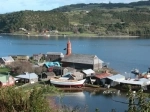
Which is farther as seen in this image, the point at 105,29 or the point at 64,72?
the point at 105,29

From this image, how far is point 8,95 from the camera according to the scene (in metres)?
3.76

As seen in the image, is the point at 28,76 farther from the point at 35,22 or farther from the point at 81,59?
the point at 35,22

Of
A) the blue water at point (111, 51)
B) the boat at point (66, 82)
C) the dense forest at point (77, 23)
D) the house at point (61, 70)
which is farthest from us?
the dense forest at point (77, 23)

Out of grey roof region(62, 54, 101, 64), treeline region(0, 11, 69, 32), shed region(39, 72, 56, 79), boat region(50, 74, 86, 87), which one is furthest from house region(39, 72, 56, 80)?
treeline region(0, 11, 69, 32)

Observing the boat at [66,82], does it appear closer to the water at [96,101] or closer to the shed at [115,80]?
the water at [96,101]

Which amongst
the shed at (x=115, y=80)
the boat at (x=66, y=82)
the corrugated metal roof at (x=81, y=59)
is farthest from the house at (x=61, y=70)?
the shed at (x=115, y=80)

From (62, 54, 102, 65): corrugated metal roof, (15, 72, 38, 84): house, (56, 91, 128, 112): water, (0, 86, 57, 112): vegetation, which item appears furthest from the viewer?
(62, 54, 102, 65): corrugated metal roof

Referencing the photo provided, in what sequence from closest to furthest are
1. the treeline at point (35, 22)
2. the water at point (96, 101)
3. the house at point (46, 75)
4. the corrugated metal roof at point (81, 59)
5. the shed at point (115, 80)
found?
the water at point (96, 101) < the shed at point (115, 80) < the house at point (46, 75) < the corrugated metal roof at point (81, 59) < the treeline at point (35, 22)

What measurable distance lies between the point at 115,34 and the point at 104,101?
134 feet

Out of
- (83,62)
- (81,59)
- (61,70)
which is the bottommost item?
(61,70)

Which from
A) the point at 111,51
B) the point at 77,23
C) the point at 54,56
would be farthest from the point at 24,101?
the point at 77,23

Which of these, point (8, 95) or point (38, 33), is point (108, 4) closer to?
point (38, 33)

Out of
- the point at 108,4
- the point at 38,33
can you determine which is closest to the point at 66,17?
the point at 38,33

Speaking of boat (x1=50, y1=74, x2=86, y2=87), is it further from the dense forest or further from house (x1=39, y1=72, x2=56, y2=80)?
the dense forest
